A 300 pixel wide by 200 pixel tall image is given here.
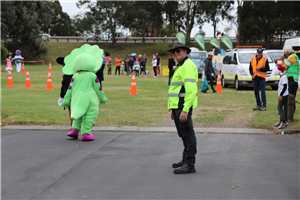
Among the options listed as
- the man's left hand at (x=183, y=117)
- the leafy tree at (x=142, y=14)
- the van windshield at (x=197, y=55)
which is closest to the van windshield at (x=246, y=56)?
the van windshield at (x=197, y=55)

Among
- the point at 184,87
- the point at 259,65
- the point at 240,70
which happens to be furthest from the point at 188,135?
the point at 240,70

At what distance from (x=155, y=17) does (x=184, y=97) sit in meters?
63.7

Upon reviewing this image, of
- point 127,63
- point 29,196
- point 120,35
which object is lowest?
point 29,196

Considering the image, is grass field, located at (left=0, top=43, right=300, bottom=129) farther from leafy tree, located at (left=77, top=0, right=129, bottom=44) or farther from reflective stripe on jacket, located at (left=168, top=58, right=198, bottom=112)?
leafy tree, located at (left=77, top=0, right=129, bottom=44)

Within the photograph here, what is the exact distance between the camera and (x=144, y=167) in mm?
5559

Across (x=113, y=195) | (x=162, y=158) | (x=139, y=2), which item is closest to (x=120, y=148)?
(x=162, y=158)

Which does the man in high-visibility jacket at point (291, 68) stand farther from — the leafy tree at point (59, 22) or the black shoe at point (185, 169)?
the leafy tree at point (59, 22)

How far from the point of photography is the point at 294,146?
6836mm

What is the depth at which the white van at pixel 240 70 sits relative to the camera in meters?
17.2

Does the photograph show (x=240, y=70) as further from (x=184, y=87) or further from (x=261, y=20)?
(x=261, y=20)

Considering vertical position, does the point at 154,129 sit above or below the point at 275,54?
below

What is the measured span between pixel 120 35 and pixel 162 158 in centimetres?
6388

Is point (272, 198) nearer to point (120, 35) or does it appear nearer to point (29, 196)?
point (29, 196)

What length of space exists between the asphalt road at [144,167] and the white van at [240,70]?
32.4 feet
